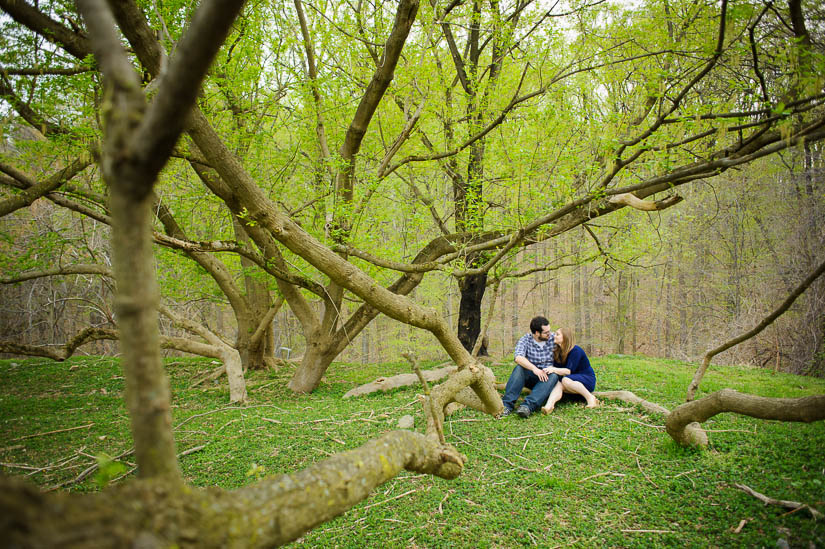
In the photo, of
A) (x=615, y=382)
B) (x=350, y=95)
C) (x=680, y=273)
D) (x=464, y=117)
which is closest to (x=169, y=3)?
(x=350, y=95)

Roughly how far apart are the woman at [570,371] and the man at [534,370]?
0.07 metres

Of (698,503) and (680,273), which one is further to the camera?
(680,273)

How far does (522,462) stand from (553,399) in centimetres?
149

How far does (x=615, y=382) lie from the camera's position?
19.1 feet

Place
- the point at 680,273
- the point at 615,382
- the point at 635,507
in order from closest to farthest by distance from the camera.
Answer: the point at 635,507
the point at 615,382
the point at 680,273

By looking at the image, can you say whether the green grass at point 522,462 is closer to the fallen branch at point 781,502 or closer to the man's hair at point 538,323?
the fallen branch at point 781,502

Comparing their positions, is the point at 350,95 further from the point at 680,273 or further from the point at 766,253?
the point at 680,273

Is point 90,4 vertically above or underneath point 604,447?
above

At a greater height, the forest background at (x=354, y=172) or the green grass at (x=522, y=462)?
the forest background at (x=354, y=172)

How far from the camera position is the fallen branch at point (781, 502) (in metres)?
2.12

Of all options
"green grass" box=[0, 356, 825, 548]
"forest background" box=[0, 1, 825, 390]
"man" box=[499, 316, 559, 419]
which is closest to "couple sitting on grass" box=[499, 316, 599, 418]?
"man" box=[499, 316, 559, 419]

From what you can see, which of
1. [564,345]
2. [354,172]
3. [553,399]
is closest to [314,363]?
[354,172]

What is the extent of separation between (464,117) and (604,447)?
5765 mm

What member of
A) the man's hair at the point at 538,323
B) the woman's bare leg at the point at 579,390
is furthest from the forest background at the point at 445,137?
the woman's bare leg at the point at 579,390
